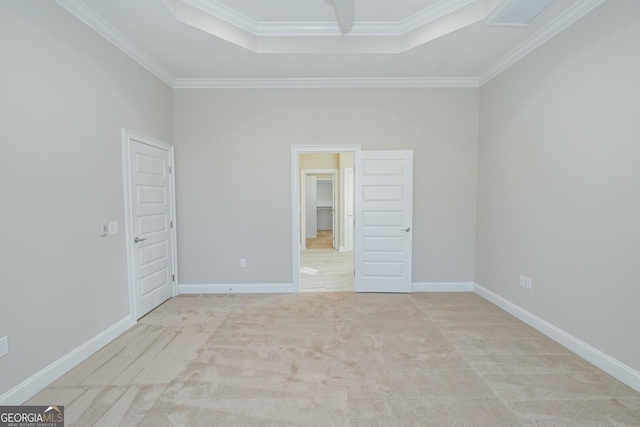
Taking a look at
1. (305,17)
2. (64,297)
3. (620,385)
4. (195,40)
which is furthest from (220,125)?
(620,385)

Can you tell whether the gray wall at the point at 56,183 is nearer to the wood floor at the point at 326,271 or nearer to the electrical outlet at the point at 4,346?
the electrical outlet at the point at 4,346

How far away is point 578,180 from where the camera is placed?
2414 mm

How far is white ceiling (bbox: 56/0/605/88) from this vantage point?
2.53 meters

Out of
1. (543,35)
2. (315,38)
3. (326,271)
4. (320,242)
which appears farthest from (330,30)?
(320,242)

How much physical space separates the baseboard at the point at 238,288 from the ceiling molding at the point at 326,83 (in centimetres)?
283

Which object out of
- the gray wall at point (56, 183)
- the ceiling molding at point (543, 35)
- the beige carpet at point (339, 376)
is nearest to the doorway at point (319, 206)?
the ceiling molding at point (543, 35)

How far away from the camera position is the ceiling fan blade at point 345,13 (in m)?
2.40

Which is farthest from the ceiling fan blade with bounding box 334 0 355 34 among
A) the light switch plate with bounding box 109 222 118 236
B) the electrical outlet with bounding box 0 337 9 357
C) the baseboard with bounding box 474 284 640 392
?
the baseboard with bounding box 474 284 640 392

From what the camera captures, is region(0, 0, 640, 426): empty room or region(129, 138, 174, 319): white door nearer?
region(0, 0, 640, 426): empty room

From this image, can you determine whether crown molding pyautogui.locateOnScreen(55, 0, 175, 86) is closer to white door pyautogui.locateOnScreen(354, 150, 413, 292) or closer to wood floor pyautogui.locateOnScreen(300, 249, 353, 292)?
white door pyautogui.locateOnScreen(354, 150, 413, 292)

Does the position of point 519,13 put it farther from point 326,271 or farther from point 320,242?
point 320,242

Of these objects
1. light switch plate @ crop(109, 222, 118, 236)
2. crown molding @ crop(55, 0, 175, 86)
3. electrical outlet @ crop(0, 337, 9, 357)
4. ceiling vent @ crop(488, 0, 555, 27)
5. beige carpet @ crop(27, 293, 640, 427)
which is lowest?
beige carpet @ crop(27, 293, 640, 427)

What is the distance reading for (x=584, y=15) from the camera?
7.62 ft

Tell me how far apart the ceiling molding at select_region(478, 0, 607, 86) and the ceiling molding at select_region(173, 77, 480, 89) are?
0.42m
